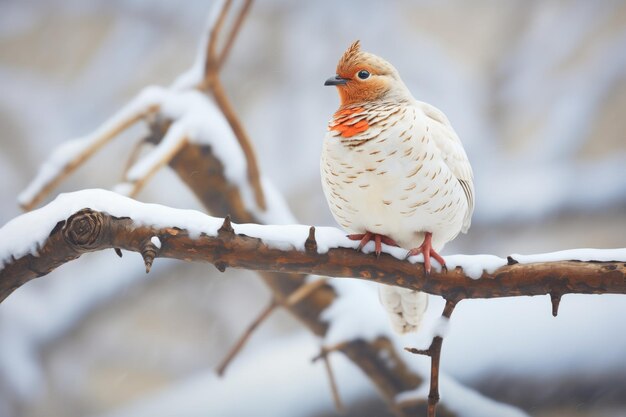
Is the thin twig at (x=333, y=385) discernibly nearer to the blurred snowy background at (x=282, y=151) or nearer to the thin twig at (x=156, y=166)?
the blurred snowy background at (x=282, y=151)

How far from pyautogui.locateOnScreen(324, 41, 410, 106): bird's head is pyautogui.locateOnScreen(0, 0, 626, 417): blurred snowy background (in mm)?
818

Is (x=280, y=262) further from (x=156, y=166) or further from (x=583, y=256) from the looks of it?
(x=156, y=166)

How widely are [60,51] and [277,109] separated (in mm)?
673

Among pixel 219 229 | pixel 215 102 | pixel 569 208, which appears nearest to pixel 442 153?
pixel 219 229

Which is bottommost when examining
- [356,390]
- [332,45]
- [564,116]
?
[356,390]

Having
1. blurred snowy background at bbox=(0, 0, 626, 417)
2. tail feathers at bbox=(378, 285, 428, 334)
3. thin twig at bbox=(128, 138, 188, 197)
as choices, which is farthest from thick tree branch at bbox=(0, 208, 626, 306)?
blurred snowy background at bbox=(0, 0, 626, 417)

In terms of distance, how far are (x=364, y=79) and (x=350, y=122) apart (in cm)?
11

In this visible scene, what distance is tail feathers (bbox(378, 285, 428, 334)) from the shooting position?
3.91ft

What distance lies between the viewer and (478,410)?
1.65m

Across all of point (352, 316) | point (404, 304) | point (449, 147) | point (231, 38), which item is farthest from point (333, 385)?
point (231, 38)

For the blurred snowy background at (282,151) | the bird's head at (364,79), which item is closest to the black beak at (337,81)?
the bird's head at (364,79)

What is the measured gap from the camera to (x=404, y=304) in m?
1.21

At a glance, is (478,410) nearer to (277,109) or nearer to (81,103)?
(277,109)

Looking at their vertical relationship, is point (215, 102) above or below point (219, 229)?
above
